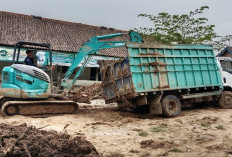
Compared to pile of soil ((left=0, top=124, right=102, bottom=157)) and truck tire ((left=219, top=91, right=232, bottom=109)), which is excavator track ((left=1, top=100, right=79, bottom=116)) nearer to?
pile of soil ((left=0, top=124, right=102, bottom=157))

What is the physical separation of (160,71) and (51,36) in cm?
1653

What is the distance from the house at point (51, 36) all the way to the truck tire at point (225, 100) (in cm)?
1417

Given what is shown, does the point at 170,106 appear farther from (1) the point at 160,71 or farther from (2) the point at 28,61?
(2) the point at 28,61

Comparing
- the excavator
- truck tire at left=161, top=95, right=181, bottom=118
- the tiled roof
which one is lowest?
truck tire at left=161, top=95, right=181, bottom=118

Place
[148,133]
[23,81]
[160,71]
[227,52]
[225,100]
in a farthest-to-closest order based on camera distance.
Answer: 1. [227,52]
2. [225,100]
3. [160,71]
4. [23,81]
5. [148,133]

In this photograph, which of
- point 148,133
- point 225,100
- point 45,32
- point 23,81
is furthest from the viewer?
point 45,32

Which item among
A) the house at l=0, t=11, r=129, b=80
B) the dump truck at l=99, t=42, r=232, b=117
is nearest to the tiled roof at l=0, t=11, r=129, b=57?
the house at l=0, t=11, r=129, b=80

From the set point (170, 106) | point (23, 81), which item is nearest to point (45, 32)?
point (23, 81)

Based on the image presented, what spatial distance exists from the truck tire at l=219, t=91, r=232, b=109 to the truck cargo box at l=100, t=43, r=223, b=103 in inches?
13.3

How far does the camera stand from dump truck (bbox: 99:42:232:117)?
9.66 m

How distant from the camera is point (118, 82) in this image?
10266 mm

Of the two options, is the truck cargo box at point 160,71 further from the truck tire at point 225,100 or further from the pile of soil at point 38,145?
the pile of soil at point 38,145

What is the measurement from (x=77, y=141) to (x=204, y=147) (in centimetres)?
266

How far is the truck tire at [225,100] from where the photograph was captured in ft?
39.3
